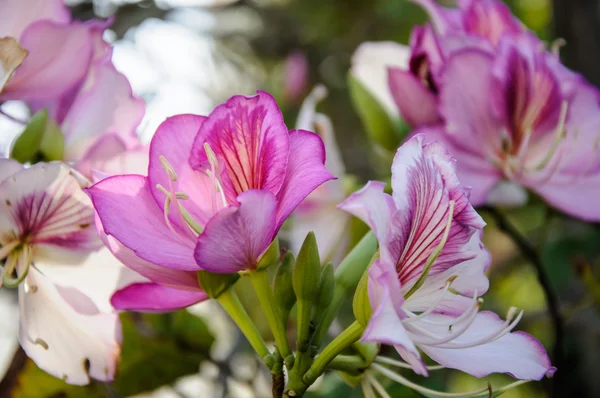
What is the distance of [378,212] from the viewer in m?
0.44

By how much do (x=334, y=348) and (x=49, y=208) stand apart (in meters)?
0.25

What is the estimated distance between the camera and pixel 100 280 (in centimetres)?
57

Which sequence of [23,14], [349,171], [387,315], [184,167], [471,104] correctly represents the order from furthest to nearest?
[349,171], [471,104], [23,14], [184,167], [387,315]

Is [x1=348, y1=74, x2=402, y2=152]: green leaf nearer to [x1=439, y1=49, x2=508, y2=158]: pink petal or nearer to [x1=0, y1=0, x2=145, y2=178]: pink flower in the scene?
[x1=439, y1=49, x2=508, y2=158]: pink petal

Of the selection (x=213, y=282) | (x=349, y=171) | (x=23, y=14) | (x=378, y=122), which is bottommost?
(x=349, y=171)

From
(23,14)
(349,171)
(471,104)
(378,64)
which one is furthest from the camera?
(349,171)

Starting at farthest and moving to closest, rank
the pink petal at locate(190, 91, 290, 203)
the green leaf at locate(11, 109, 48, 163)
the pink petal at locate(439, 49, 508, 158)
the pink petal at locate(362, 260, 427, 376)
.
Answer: the pink petal at locate(439, 49, 508, 158)
the green leaf at locate(11, 109, 48, 163)
the pink petal at locate(190, 91, 290, 203)
the pink petal at locate(362, 260, 427, 376)

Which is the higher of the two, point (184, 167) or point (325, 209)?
point (184, 167)

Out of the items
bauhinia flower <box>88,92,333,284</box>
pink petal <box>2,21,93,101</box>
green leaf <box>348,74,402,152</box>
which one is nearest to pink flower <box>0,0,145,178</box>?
pink petal <box>2,21,93,101</box>

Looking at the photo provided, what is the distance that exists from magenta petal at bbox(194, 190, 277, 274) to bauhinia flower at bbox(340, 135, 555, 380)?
51mm

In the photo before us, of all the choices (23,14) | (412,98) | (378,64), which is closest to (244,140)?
(23,14)

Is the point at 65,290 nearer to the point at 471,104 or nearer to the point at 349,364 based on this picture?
the point at 349,364

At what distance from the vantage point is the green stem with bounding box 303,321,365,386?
474mm

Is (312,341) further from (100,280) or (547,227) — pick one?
(547,227)
